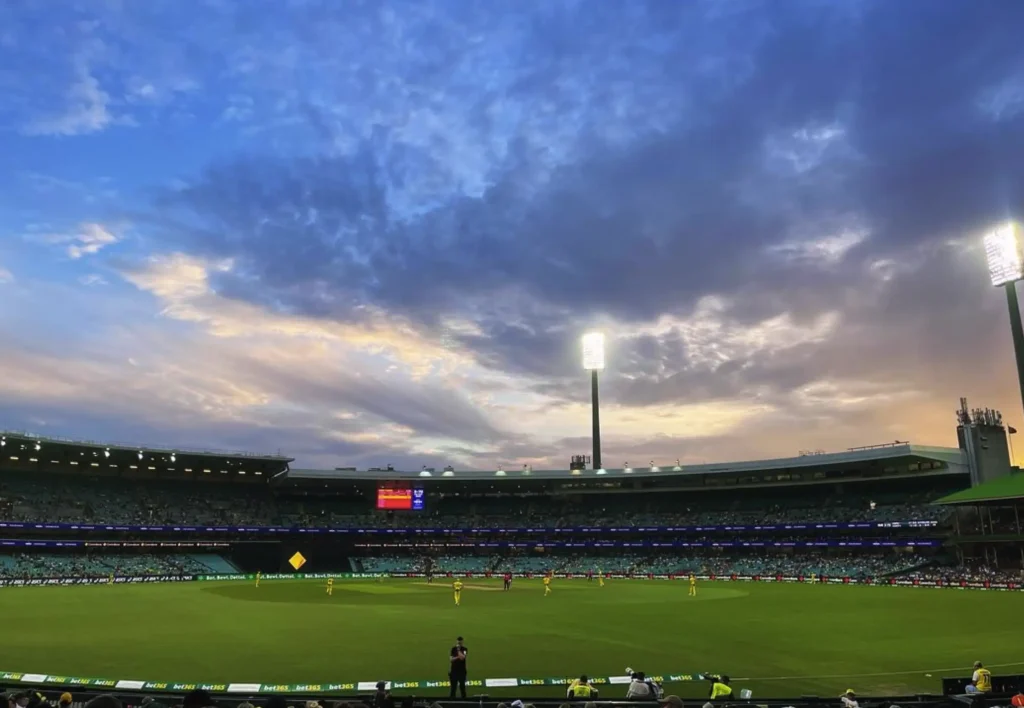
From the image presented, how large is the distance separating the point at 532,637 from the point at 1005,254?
2392 inches

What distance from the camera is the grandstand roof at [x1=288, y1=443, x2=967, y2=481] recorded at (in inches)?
3282

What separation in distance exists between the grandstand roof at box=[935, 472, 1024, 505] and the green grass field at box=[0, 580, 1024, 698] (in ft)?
48.8

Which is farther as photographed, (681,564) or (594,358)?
(594,358)

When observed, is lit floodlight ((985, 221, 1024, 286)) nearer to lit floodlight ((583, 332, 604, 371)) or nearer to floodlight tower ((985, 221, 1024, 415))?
floodlight tower ((985, 221, 1024, 415))

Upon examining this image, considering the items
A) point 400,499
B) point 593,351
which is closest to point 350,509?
point 400,499

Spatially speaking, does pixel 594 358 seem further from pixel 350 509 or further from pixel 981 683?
pixel 981 683

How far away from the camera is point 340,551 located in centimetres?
10525

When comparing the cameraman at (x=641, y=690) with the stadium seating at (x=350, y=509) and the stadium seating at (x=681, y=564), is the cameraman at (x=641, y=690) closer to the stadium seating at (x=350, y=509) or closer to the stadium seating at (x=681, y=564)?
the stadium seating at (x=681, y=564)

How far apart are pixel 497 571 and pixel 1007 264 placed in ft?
240

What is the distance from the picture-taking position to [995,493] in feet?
226

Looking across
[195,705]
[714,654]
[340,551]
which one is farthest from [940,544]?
[195,705]

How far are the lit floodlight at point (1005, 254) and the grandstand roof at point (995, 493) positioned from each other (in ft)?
67.3

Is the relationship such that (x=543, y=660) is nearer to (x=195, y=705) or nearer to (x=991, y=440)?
(x=195, y=705)

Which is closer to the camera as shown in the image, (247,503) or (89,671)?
(89,671)
